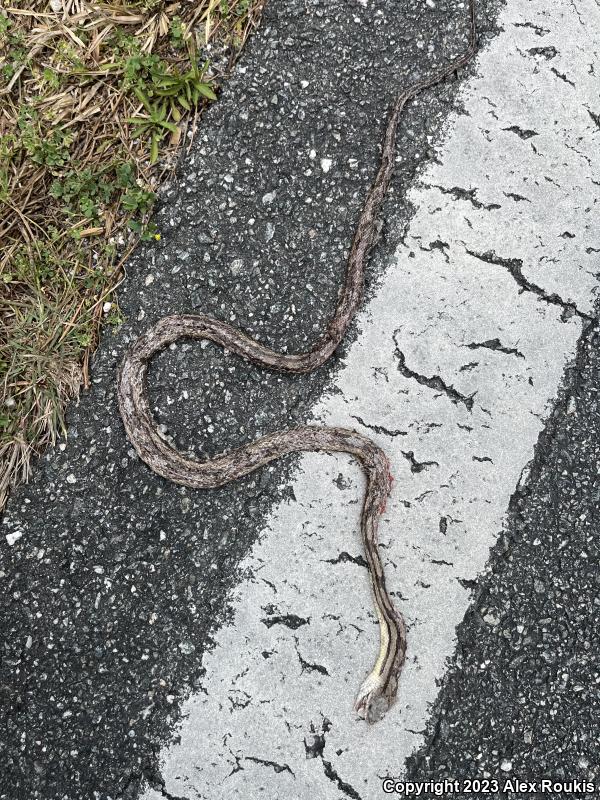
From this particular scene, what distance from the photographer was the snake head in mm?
2752

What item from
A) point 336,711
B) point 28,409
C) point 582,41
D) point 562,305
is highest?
point 582,41

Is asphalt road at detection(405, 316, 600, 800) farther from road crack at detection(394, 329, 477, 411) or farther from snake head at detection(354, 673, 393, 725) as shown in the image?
road crack at detection(394, 329, 477, 411)

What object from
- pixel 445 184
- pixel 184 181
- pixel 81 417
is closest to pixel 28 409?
pixel 81 417

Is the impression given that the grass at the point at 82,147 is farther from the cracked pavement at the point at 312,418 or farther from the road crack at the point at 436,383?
the road crack at the point at 436,383

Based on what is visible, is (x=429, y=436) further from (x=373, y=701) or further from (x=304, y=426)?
(x=373, y=701)

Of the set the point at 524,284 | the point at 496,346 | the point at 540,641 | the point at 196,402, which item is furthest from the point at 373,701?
the point at 524,284

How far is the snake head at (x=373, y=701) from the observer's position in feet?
9.03

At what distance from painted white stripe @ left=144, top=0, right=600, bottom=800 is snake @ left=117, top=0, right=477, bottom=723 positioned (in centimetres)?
7

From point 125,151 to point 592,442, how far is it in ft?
8.13

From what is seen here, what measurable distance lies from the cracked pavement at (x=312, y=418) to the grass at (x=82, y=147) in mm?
134

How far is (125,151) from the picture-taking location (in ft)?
10.4

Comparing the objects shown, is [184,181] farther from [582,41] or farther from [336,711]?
[336,711]

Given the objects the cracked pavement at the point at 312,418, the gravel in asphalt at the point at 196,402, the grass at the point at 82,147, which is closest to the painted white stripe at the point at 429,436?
the cracked pavement at the point at 312,418

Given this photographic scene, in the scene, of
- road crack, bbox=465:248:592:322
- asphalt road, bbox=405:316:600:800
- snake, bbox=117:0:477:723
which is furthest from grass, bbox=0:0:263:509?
asphalt road, bbox=405:316:600:800
